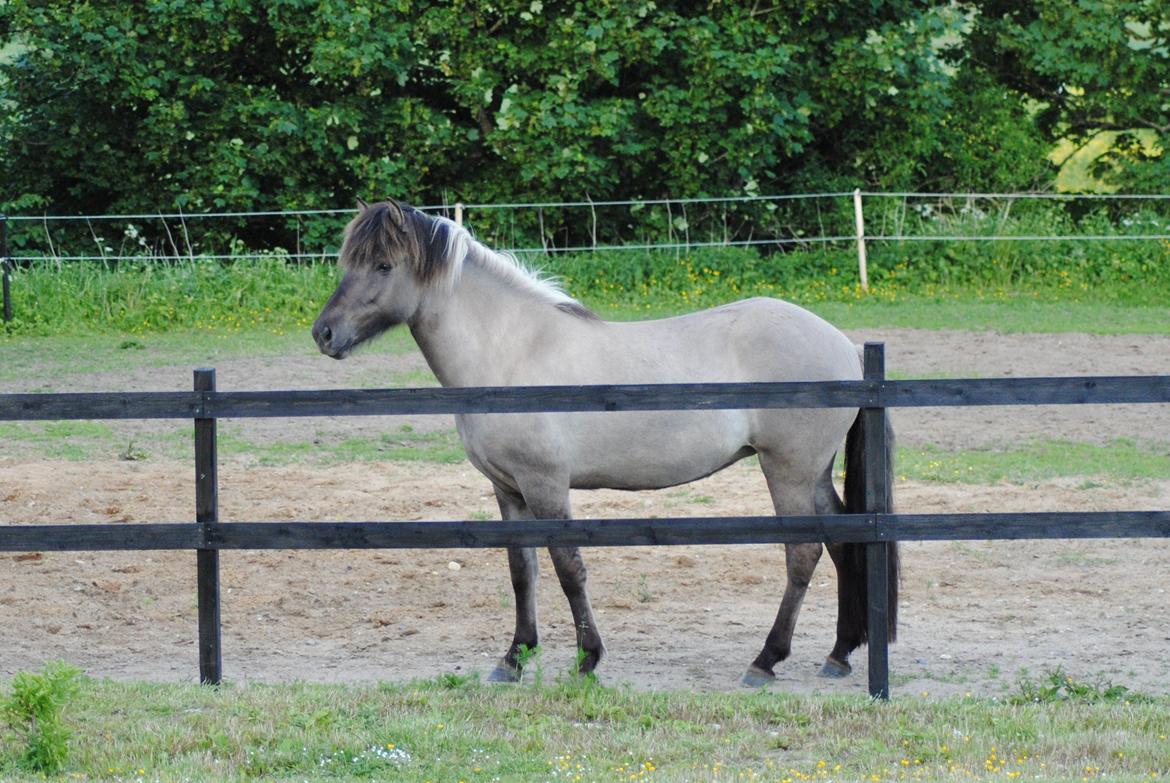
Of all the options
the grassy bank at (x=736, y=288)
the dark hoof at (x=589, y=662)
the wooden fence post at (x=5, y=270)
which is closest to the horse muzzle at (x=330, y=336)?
the dark hoof at (x=589, y=662)

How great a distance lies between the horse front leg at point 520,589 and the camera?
20.3 ft

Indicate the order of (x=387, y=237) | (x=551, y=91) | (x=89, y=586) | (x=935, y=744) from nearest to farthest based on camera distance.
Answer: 1. (x=935, y=744)
2. (x=387, y=237)
3. (x=89, y=586)
4. (x=551, y=91)

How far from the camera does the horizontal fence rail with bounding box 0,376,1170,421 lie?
5422 mm

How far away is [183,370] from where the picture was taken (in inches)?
542

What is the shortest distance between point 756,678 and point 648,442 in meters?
1.13

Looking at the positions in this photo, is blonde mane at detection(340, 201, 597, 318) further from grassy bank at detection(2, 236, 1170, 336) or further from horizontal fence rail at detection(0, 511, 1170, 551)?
grassy bank at detection(2, 236, 1170, 336)

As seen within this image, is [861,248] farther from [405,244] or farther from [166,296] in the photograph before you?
[405,244]

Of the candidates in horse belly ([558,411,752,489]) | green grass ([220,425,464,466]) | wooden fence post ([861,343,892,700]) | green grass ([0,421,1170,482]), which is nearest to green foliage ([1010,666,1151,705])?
wooden fence post ([861,343,892,700])

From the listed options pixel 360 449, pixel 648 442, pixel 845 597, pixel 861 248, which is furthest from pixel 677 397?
pixel 861 248

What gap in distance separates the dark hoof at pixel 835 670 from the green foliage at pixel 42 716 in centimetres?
315

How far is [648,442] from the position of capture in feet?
20.3

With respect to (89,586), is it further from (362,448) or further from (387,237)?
(362,448)

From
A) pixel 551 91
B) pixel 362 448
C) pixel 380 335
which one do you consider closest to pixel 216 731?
pixel 380 335

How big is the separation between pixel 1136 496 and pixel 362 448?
574cm
